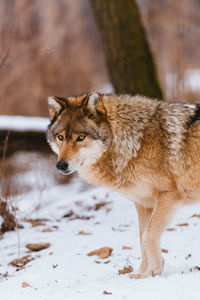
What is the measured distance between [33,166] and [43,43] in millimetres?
7078

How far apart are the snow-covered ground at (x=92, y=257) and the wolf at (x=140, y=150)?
0.45m

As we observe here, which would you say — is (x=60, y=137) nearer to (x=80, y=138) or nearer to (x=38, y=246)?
(x=80, y=138)

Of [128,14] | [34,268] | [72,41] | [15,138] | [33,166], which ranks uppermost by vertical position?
[72,41]

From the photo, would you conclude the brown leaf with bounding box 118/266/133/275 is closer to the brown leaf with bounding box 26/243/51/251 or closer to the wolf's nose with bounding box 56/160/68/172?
the wolf's nose with bounding box 56/160/68/172

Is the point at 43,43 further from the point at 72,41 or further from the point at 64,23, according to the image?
the point at 64,23

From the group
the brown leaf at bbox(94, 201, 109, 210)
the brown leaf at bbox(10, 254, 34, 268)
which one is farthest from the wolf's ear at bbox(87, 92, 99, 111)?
the brown leaf at bbox(94, 201, 109, 210)

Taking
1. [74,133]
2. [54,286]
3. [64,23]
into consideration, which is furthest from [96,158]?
[64,23]

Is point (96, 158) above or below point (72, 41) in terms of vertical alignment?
below

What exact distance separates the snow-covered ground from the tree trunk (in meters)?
2.13

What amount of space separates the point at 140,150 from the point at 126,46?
12.8ft

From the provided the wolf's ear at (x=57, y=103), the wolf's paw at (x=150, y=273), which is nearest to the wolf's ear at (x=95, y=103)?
the wolf's ear at (x=57, y=103)

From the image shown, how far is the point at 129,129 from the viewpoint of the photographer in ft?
13.2

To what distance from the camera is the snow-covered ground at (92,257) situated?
3316mm

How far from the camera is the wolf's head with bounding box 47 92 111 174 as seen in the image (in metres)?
3.85
